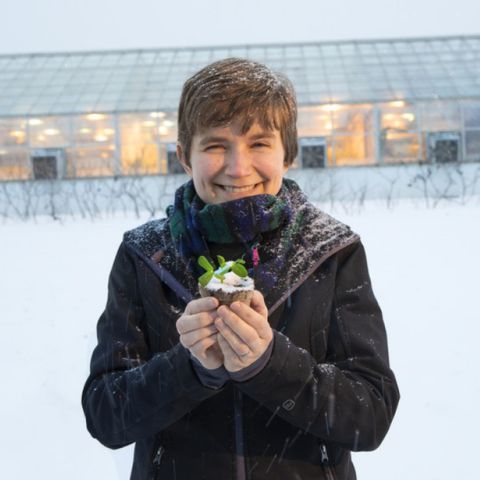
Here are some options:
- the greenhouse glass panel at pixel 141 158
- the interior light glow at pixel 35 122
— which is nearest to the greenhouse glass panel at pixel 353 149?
the greenhouse glass panel at pixel 141 158

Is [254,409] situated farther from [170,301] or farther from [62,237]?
[62,237]

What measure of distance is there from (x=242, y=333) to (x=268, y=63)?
22.8 metres

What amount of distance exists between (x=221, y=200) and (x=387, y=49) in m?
27.8

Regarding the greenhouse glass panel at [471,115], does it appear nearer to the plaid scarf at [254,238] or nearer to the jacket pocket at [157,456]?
the plaid scarf at [254,238]

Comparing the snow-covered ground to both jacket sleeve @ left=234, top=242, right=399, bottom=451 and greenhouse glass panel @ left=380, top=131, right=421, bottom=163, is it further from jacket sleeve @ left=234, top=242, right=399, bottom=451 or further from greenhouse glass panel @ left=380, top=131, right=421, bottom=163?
greenhouse glass panel @ left=380, top=131, right=421, bottom=163

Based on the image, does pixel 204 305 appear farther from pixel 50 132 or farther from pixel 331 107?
pixel 50 132

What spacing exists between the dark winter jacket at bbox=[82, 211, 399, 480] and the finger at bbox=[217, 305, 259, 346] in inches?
7.7

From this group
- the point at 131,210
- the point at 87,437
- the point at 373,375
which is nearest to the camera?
the point at 373,375

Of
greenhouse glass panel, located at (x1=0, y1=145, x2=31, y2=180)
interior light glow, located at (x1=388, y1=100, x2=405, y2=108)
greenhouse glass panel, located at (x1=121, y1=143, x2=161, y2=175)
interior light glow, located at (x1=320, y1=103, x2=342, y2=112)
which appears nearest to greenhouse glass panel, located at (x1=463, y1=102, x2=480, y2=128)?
interior light glow, located at (x1=388, y1=100, x2=405, y2=108)

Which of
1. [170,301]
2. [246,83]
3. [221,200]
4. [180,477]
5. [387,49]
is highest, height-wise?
[387,49]

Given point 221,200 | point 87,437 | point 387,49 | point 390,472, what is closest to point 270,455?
point 221,200

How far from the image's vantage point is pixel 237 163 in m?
1.62

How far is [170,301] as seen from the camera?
5.68 ft

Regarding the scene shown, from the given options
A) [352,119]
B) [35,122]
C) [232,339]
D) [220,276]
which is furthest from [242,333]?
[35,122]
